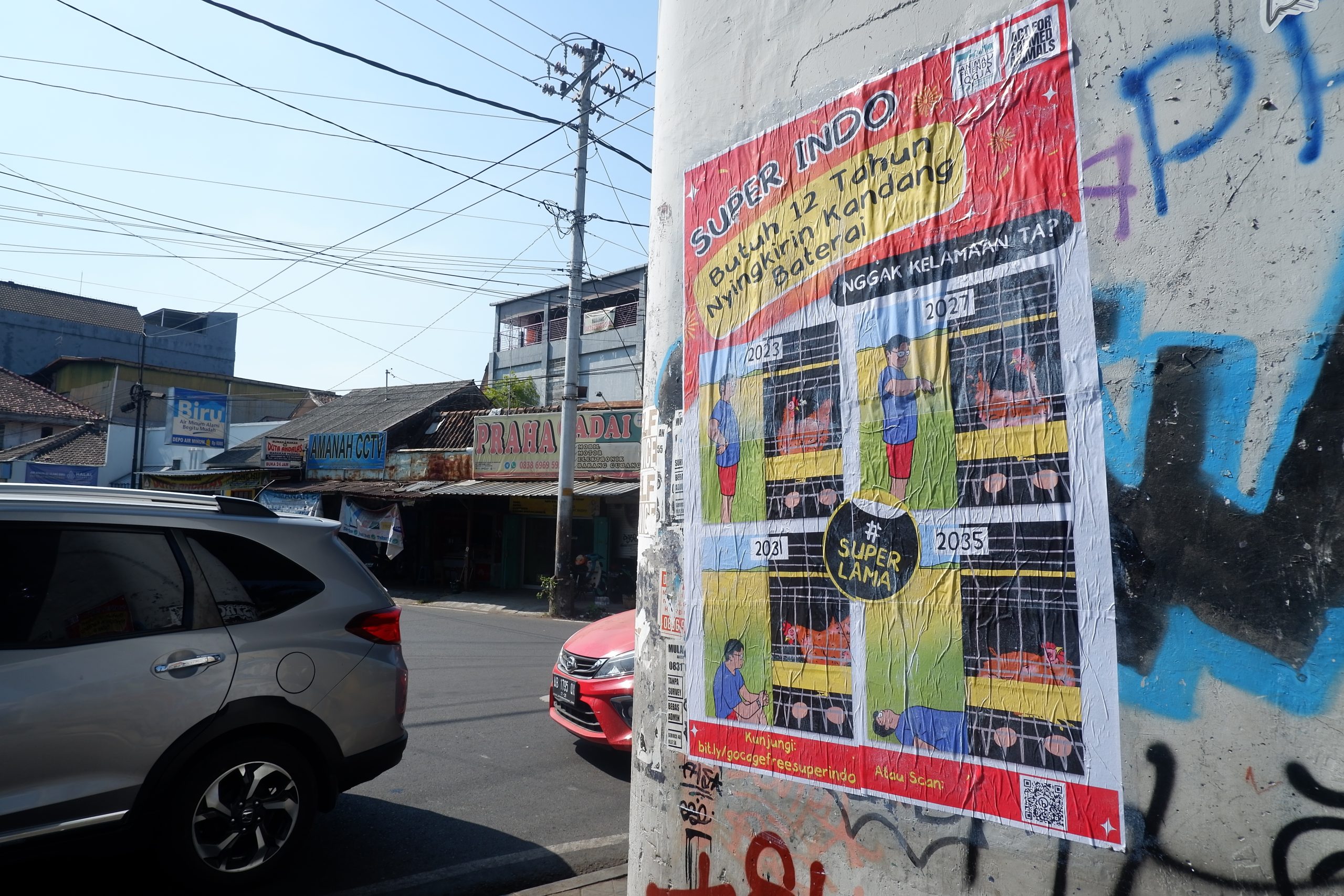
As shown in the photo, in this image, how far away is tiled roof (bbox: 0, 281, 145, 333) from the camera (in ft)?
156

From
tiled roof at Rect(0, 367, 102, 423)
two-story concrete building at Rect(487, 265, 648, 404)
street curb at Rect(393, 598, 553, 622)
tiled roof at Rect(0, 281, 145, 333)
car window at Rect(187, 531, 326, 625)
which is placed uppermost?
tiled roof at Rect(0, 281, 145, 333)

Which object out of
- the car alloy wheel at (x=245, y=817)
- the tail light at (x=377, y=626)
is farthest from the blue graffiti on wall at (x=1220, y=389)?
the car alloy wheel at (x=245, y=817)

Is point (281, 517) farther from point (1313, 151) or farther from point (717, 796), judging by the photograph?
point (1313, 151)

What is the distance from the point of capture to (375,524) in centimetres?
2131

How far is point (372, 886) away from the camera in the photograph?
4.03m

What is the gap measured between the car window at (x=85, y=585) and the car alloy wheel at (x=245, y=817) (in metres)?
0.78

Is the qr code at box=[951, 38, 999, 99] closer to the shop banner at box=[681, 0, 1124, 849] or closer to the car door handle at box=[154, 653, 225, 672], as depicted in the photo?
the shop banner at box=[681, 0, 1124, 849]

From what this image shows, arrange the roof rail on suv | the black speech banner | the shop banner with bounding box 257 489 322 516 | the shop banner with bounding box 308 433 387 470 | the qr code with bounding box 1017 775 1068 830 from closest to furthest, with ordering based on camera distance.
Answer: the qr code with bounding box 1017 775 1068 830, the black speech banner, the roof rail on suv, the shop banner with bounding box 308 433 387 470, the shop banner with bounding box 257 489 322 516

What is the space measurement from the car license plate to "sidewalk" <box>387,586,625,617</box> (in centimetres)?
1085

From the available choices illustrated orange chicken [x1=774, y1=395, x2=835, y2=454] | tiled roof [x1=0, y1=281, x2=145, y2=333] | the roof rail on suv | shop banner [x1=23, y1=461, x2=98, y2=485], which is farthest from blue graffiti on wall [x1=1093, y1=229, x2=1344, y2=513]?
tiled roof [x1=0, y1=281, x2=145, y2=333]

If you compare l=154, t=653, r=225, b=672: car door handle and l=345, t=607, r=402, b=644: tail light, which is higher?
l=345, t=607, r=402, b=644: tail light

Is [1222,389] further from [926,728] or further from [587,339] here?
[587,339]

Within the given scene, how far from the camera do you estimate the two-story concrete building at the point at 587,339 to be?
119 ft

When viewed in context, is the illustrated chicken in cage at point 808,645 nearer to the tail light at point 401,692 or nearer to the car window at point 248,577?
the tail light at point 401,692
